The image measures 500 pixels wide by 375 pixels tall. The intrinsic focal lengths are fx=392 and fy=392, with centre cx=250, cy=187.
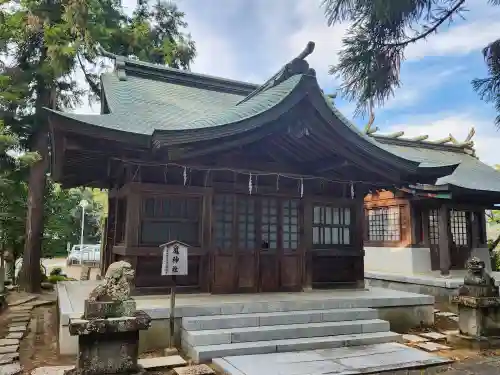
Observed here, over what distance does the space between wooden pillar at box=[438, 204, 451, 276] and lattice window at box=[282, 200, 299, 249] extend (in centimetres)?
752

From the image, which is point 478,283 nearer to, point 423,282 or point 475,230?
point 423,282

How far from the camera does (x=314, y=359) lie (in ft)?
18.6

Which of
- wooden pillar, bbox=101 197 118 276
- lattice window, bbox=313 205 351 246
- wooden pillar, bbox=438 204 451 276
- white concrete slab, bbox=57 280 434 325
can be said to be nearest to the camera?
white concrete slab, bbox=57 280 434 325

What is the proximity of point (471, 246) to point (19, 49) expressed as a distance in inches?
723

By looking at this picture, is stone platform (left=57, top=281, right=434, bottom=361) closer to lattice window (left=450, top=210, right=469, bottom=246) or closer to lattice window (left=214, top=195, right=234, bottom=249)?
lattice window (left=214, top=195, right=234, bottom=249)

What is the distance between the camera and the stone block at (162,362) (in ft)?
17.3

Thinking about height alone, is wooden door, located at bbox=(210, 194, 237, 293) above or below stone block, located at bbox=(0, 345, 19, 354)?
above

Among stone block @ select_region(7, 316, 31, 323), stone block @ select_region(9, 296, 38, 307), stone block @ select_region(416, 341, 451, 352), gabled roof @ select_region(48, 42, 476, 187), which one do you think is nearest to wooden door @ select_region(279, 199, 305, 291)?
gabled roof @ select_region(48, 42, 476, 187)

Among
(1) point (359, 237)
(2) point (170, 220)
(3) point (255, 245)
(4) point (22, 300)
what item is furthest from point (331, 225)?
(4) point (22, 300)

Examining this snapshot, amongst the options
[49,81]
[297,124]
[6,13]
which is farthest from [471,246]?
[6,13]

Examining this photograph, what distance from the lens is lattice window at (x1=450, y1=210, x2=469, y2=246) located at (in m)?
15.3

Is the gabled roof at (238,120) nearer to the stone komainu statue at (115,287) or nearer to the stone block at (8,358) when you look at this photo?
the stone komainu statue at (115,287)

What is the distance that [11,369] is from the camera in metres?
5.14

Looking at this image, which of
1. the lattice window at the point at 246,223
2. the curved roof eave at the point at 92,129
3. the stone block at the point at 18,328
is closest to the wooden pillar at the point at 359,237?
the lattice window at the point at 246,223
